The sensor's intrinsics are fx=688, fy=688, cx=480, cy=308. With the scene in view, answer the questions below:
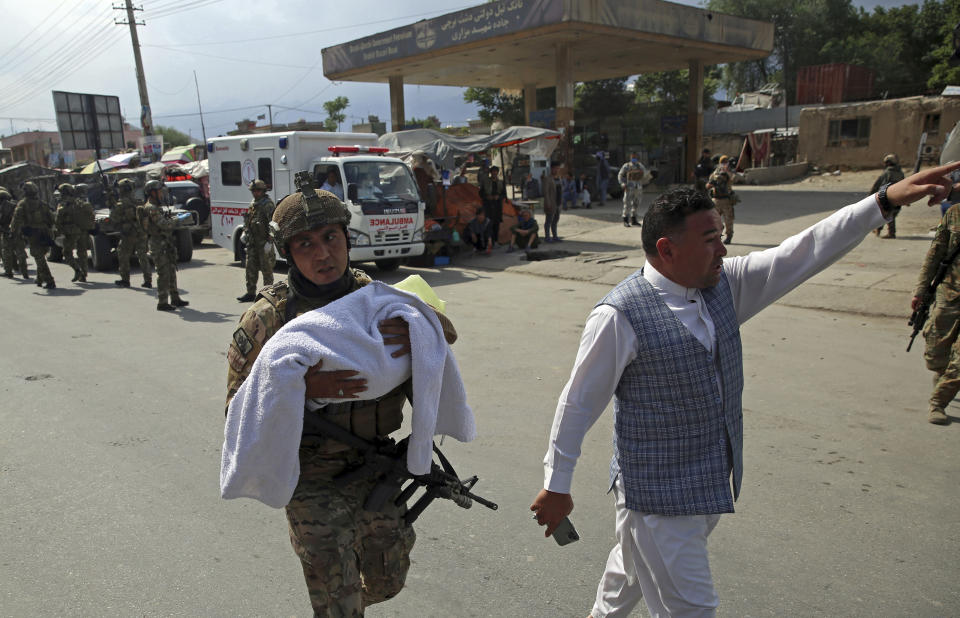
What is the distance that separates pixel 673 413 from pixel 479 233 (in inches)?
488

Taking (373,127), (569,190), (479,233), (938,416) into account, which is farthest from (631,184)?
(373,127)

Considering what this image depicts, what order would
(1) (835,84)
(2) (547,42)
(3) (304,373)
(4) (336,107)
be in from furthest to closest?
(4) (336,107), (1) (835,84), (2) (547,42), (3) (304,373)

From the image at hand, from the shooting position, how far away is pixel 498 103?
4256 centimetres

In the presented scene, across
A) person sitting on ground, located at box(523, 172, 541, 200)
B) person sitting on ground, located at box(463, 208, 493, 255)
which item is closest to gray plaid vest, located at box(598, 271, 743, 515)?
person sitting on ground, located at box(463, 208, 493, 255)

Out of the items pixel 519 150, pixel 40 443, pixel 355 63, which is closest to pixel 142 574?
pixel 40 443

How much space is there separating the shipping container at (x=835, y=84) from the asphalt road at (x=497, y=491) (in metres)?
32.1

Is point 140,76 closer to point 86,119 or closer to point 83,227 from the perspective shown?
point 86,119

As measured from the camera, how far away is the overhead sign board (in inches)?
823

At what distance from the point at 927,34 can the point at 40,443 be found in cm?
5756

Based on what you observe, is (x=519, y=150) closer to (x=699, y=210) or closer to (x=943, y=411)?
(x=943, y=411)

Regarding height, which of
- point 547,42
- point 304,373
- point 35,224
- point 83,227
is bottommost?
point 83,227

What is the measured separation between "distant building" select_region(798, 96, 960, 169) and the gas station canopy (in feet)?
12.6

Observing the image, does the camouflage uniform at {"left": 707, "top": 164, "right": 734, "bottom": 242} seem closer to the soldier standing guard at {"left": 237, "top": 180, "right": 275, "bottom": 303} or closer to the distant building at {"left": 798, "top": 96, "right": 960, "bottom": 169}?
the soldier standing guard at {"left": 237, "top": 180, "right": 275, "bottom": 303}

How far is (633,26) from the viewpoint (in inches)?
773
